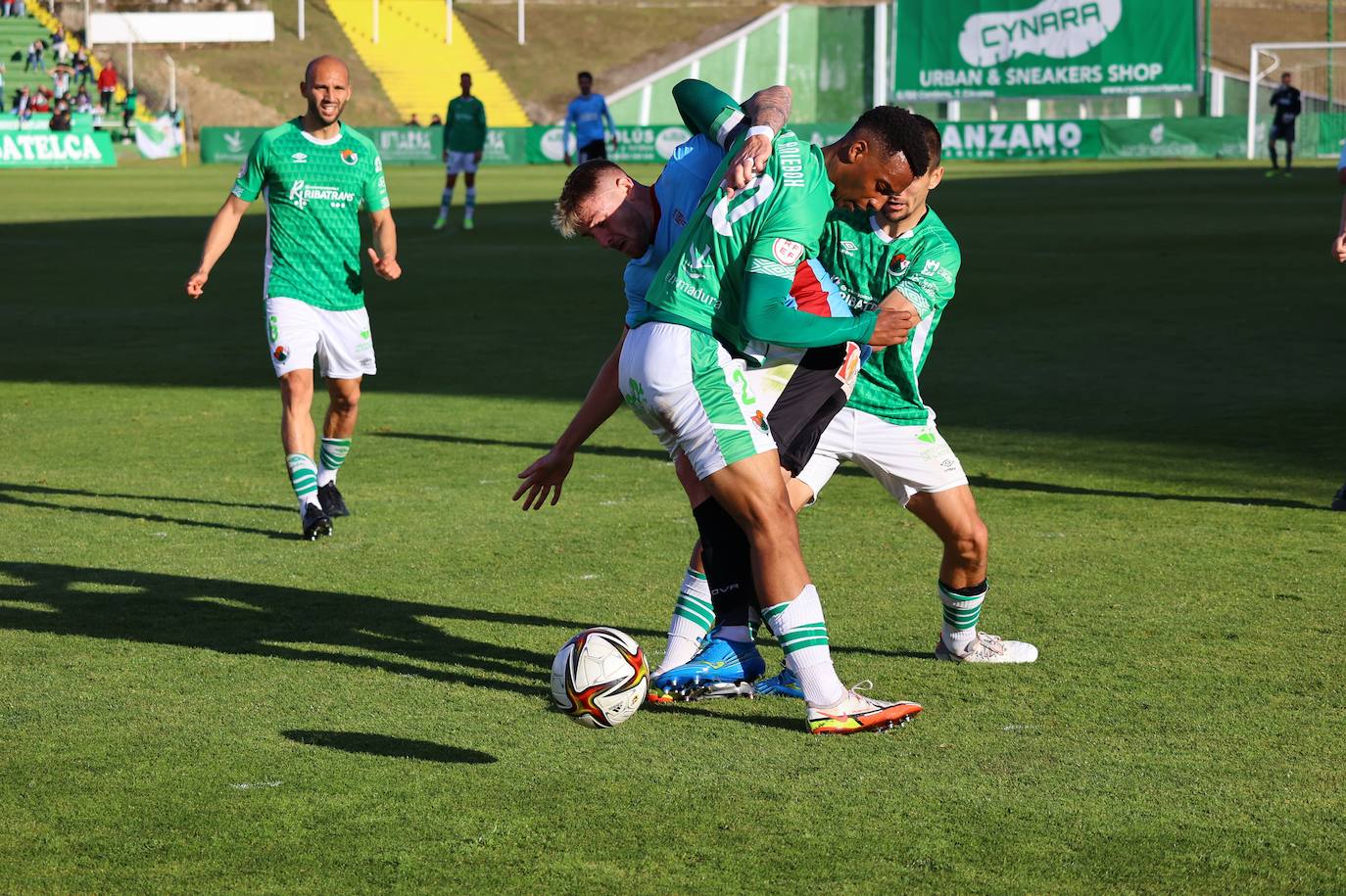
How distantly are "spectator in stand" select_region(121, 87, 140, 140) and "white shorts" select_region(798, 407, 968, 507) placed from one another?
56.6 metres

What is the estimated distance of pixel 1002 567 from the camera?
24.0ft

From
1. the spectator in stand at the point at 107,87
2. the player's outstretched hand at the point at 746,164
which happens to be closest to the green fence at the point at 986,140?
the spectator in stand at the point at 107,87

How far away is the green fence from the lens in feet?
174

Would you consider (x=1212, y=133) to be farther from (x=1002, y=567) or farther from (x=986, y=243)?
(x=1002, y=567)

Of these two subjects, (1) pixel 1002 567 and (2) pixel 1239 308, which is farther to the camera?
(2) pixel 1239 308

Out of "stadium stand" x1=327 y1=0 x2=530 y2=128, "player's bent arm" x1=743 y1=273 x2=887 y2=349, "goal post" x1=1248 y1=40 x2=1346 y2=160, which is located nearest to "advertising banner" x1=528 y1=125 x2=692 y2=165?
"stadium stand" x1=327 y1=0 x2=530 y2=128

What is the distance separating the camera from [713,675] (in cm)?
552

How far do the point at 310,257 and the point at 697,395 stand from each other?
406 cm

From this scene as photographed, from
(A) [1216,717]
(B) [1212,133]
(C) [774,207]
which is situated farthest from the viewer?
(B) [1212,133]

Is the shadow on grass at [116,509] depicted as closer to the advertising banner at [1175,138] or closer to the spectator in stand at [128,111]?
the advertising banner at [1175,138]

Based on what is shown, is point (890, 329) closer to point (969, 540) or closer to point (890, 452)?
point (890, 452)

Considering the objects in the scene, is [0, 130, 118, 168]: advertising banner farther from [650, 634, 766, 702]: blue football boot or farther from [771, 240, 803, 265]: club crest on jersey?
[771, 240, 803, 265]: club crest on jersey

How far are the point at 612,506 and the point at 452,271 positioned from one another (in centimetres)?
1308

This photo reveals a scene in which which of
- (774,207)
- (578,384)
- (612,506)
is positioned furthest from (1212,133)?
(774,207)
